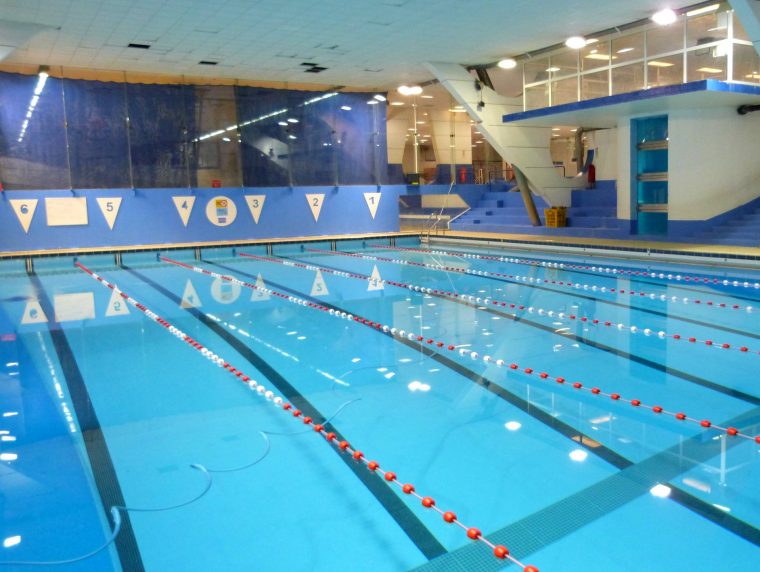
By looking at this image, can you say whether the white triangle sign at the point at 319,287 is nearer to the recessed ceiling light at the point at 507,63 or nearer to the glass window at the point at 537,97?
the glass window at the point at 537,97

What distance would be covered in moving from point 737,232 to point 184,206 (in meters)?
11.5

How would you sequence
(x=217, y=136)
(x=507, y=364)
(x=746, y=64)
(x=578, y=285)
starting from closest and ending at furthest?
1. (x=507, y=364)
2. (x=578, y=285)
3. (x=746, y=64)
4. (x=217, y=136)

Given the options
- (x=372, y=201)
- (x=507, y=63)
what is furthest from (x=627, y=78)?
(x=372, y=201)

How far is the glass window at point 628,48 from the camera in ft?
35.6

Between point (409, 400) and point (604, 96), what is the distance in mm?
9210

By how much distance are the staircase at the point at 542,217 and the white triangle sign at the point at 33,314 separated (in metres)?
10.4

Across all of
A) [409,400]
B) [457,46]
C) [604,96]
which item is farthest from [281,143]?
[409,400]

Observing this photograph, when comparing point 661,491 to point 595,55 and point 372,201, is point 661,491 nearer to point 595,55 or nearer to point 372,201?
point 595,55

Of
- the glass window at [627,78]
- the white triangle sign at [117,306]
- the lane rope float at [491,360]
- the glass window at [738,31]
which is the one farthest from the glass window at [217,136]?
the glass window at [738,31]

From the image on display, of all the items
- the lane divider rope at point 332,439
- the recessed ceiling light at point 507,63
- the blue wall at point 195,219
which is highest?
the recessed ceiling light at point 507,63

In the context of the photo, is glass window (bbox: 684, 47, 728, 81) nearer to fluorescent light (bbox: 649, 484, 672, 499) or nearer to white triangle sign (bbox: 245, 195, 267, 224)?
fluorescent light (bbox: 649, 484, 672, 499)

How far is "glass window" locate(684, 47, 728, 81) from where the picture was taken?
9.72 m

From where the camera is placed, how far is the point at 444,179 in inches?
934

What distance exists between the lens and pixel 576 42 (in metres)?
11.7
